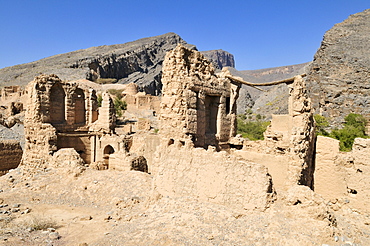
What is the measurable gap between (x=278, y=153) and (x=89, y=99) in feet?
33.5

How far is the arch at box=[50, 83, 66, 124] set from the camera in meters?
13.4

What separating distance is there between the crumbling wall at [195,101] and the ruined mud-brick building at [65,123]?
4034mm

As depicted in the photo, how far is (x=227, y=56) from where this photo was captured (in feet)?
589

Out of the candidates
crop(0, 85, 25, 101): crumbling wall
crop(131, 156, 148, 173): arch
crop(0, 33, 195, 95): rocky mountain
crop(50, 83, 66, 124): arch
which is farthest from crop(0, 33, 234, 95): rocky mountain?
crop(131, 156, 148, 173): arch

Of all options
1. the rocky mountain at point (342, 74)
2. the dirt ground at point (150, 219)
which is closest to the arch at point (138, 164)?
the dirt ground at point (150, 219)

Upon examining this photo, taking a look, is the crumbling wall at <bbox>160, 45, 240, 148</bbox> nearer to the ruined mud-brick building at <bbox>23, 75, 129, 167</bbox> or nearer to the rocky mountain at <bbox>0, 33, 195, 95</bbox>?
the ruined mud-brick building at <bbox>23, 75, 129, 167</bbox>

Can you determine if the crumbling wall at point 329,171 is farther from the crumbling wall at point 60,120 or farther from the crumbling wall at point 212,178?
the crumbling wall at point 60,120

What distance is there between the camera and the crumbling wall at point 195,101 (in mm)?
8914

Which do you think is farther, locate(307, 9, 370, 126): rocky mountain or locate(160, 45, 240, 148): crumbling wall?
locate(307, 9, 370, 126): rocky mountain

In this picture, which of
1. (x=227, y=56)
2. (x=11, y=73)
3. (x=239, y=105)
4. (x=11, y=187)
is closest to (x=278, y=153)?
(x=11, y=187)

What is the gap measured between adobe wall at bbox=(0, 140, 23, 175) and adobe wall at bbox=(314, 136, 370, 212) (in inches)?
521

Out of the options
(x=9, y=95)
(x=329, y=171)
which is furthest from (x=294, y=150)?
(x=9, y=95)

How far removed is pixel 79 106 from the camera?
14930 mm

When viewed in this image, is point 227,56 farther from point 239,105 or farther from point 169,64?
point 169,64
